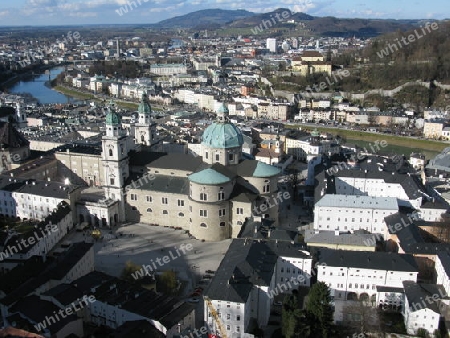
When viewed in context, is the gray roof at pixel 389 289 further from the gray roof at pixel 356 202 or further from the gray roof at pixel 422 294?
the gray roof at pixel 356 202

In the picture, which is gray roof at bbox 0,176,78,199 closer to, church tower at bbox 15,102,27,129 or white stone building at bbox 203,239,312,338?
white stone building at bbox 203,239,312,338

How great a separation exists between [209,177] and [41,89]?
105519mm

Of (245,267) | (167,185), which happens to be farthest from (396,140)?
(245,267)

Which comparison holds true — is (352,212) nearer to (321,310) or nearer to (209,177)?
(209,177)

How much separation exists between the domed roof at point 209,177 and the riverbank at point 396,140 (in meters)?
39.6

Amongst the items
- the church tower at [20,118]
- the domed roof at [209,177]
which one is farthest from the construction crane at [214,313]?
the church tower at [20,118]

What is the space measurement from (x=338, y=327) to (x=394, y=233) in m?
10.0

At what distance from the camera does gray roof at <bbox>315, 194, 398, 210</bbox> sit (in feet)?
114

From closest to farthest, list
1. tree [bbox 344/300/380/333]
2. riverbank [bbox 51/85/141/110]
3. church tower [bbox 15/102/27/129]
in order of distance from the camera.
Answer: tree [bbox 344/300/380/333] → church tower [bbox 15/102/27/129] → riverbank [bbox 51/85/141/110]

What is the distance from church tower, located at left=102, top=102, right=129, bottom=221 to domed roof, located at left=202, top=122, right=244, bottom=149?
677 cm

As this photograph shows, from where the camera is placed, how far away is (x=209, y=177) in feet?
113

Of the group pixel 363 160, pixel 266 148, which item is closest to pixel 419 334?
pixel 363 160

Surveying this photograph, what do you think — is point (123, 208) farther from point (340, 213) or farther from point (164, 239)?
point (340, 213)

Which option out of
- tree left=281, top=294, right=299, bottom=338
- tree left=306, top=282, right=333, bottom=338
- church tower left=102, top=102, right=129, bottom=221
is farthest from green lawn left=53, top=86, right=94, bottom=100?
tree left=306, top=282, right=333, bottom=338
